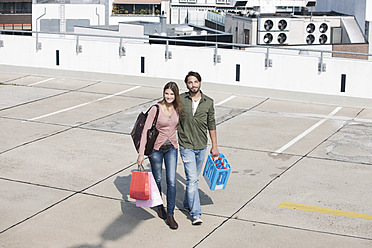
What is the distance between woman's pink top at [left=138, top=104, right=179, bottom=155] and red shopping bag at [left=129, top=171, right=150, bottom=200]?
265mm

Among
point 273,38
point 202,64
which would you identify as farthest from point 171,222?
point 273,38

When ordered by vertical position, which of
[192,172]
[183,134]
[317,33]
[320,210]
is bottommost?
[320,210]

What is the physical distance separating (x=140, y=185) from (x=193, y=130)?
94cm

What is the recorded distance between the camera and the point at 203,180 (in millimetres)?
10383

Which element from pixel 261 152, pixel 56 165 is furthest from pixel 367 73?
pixel 56 165

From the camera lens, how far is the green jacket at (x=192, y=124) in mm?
8266

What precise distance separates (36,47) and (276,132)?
932cm

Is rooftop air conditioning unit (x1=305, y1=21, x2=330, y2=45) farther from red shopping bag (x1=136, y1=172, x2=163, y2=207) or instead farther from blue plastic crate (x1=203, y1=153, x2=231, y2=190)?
red shopping bag (x1=136, y1=172, x2=163, y2=207)

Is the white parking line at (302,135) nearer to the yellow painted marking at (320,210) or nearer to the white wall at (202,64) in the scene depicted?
the white wall at (202,64)

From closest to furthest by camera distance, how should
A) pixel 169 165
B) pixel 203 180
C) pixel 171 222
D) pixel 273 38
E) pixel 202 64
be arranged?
pixel 169 165 < pixel 171 222 < pixel 203 180 < pixel 202 64 < pixel 273 38

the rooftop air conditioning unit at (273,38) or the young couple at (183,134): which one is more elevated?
the rooftop air conditioning unit at (273,38)

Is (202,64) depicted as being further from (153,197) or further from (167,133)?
(153,197)

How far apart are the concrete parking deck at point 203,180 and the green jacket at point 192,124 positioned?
1.07 meters

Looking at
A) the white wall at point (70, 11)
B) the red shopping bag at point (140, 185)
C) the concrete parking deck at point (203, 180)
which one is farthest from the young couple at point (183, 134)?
the white wall at point (70, 11)
